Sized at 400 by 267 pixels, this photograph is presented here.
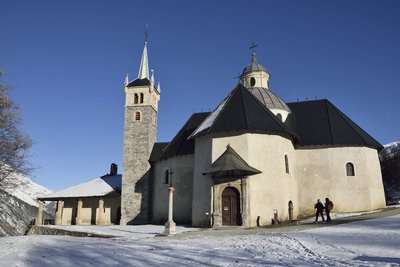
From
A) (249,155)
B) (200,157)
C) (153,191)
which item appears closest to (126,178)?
(153,191)

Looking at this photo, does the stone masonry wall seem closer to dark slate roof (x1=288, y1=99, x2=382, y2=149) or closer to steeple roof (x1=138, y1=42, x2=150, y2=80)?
steeple roof (x1=138, y1=42, x2=150, y2=80)

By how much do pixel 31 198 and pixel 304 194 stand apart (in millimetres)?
89843

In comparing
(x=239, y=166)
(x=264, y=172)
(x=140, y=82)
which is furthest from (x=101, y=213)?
(x=264, y=172)

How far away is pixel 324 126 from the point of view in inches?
1206

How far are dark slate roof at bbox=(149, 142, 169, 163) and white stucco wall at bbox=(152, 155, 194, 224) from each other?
2.02 ft

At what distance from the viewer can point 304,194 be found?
28.4 meters

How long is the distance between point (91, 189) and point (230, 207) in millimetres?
18700

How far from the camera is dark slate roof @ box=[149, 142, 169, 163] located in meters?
34.4

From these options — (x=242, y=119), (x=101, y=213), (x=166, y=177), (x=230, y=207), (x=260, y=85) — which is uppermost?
(x=260, y=85)

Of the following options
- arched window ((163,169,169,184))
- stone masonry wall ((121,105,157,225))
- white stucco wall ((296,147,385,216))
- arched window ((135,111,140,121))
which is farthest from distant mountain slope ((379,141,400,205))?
arched window ((135,111,140,121))

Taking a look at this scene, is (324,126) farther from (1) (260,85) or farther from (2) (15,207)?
(2) (15,207)

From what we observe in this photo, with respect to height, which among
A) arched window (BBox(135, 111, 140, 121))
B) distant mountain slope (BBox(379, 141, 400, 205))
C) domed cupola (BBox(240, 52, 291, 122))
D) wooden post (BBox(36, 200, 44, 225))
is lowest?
wooden post (BBox(36, 200, 44, 225))

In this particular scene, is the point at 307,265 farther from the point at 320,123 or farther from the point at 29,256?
the point at 320,123

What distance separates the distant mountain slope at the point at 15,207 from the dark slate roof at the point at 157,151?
34.6ft
